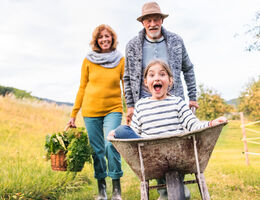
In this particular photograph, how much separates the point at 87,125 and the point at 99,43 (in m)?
1.10

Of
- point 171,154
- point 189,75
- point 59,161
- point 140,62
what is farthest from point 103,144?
point 171,154

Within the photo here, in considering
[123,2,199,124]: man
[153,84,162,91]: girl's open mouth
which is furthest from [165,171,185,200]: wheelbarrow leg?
[123,2,199,124]: man

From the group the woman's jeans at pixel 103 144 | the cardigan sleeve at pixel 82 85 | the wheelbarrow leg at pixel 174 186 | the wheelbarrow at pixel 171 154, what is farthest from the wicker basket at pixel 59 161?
the wheelbarrow leg at pixel 174 186

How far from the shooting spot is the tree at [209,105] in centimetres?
2550

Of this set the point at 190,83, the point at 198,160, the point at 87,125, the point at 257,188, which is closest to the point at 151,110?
the point at 198,160

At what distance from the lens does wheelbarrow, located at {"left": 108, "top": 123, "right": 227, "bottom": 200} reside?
6.46 ft

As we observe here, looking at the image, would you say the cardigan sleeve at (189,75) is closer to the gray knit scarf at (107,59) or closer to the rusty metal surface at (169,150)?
the gray knit scarf at (107,59)

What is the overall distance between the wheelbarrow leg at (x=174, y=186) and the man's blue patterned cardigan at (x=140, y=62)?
1.20 meters

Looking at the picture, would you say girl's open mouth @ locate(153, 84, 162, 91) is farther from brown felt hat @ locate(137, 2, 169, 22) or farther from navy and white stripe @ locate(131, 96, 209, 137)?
brown felt hat @ locate(137, 2, 169, 22)

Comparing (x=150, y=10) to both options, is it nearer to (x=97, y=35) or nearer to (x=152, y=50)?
(x=152, y=50)

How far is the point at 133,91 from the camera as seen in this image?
3.29 metres

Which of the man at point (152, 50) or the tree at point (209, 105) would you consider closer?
the man at point (152, 50)

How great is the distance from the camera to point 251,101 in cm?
2700

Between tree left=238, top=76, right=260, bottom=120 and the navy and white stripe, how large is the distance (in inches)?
1005
